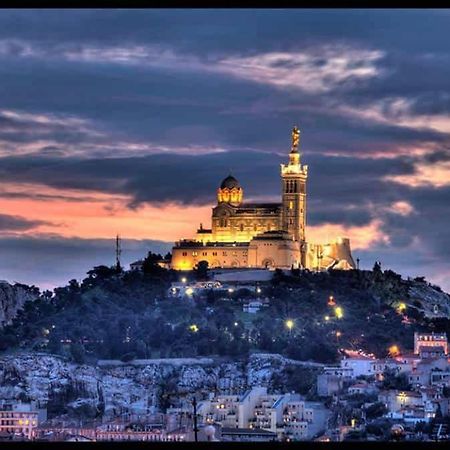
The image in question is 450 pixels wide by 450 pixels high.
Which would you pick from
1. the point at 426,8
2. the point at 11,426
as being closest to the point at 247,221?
the point at 11,426

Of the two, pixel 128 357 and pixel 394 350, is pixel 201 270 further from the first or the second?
pixel 394 350

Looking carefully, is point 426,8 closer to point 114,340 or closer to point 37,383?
point 37,383

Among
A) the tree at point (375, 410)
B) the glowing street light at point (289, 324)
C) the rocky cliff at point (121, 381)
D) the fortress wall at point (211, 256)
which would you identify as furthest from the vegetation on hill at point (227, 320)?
the tree at point (375, 410)

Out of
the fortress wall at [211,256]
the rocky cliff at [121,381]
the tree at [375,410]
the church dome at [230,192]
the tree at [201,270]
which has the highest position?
the church dome at [230,192]

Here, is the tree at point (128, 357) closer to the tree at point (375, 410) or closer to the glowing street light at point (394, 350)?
the glowing street light at point (394, 350)

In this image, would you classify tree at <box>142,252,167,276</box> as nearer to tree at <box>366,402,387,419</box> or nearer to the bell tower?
the bell tower

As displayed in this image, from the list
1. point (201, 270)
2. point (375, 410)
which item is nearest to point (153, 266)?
point (201, 270)
